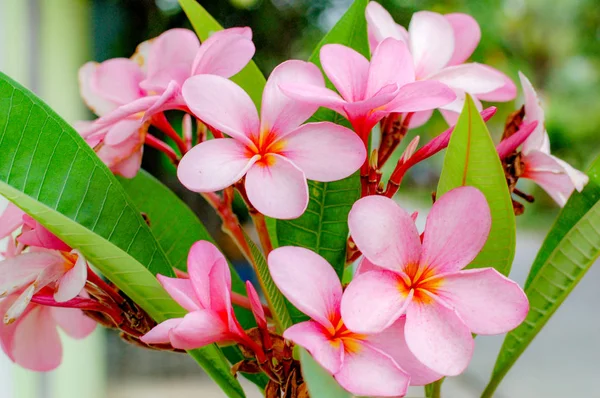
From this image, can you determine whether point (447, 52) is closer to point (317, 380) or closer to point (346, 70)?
point (346, 70)

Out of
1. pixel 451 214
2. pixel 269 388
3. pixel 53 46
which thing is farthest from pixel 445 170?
pixel 53 46

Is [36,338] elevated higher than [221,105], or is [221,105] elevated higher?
[221,105]

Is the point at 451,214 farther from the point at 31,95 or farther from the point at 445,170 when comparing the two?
the point at 31,95

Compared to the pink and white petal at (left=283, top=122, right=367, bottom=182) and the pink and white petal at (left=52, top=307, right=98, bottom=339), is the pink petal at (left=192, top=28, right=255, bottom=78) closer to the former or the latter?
the pink and white petal at (left=283, top=122, right=367, bottom=182)

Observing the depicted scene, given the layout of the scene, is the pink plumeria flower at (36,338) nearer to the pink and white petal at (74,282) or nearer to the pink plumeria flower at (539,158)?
the pink and white petal at (74,282)

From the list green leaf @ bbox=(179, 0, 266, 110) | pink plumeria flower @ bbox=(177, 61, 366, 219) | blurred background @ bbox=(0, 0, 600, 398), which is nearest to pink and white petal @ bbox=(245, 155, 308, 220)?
pink plumeria flower @ bbox=(177, 61, 366, 219)

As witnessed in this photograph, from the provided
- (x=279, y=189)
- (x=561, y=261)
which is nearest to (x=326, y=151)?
(x=279, y=189)

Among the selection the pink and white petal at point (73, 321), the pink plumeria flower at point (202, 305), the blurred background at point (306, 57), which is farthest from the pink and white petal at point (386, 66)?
the blurred background at point (306, 57)
